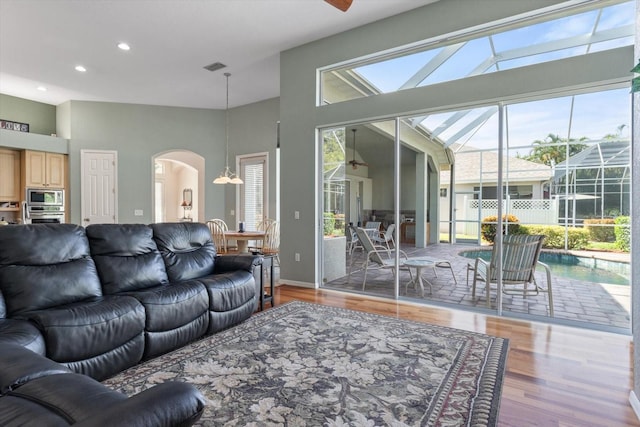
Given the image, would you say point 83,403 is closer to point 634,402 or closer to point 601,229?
point 634,402

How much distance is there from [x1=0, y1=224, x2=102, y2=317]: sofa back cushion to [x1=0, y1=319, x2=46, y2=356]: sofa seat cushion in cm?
26

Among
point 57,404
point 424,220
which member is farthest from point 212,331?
point 424,220

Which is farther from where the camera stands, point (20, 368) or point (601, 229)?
point (601, 229)

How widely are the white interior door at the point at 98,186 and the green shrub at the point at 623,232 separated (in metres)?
8.39

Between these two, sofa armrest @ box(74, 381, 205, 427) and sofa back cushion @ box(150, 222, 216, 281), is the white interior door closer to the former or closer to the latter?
sofa back cushion @ box(150, 222, 216, 281)

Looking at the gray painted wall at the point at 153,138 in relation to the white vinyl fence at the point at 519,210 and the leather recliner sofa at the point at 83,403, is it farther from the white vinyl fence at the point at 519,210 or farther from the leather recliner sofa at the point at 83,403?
the leather recliner sofa at the point at 83,403

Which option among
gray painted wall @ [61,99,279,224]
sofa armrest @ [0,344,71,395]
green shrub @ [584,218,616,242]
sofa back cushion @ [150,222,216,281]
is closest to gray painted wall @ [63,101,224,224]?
gray painted wall @ [61,99,279,224]

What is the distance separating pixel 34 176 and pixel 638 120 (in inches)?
352

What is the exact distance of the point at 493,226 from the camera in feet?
12.7

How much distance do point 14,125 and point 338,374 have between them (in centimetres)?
832

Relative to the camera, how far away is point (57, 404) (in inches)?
39.0

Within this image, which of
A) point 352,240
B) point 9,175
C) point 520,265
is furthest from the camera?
point 9,175

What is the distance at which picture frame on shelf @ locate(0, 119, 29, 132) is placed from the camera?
6.72m

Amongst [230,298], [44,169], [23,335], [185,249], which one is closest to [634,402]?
[230,298]
